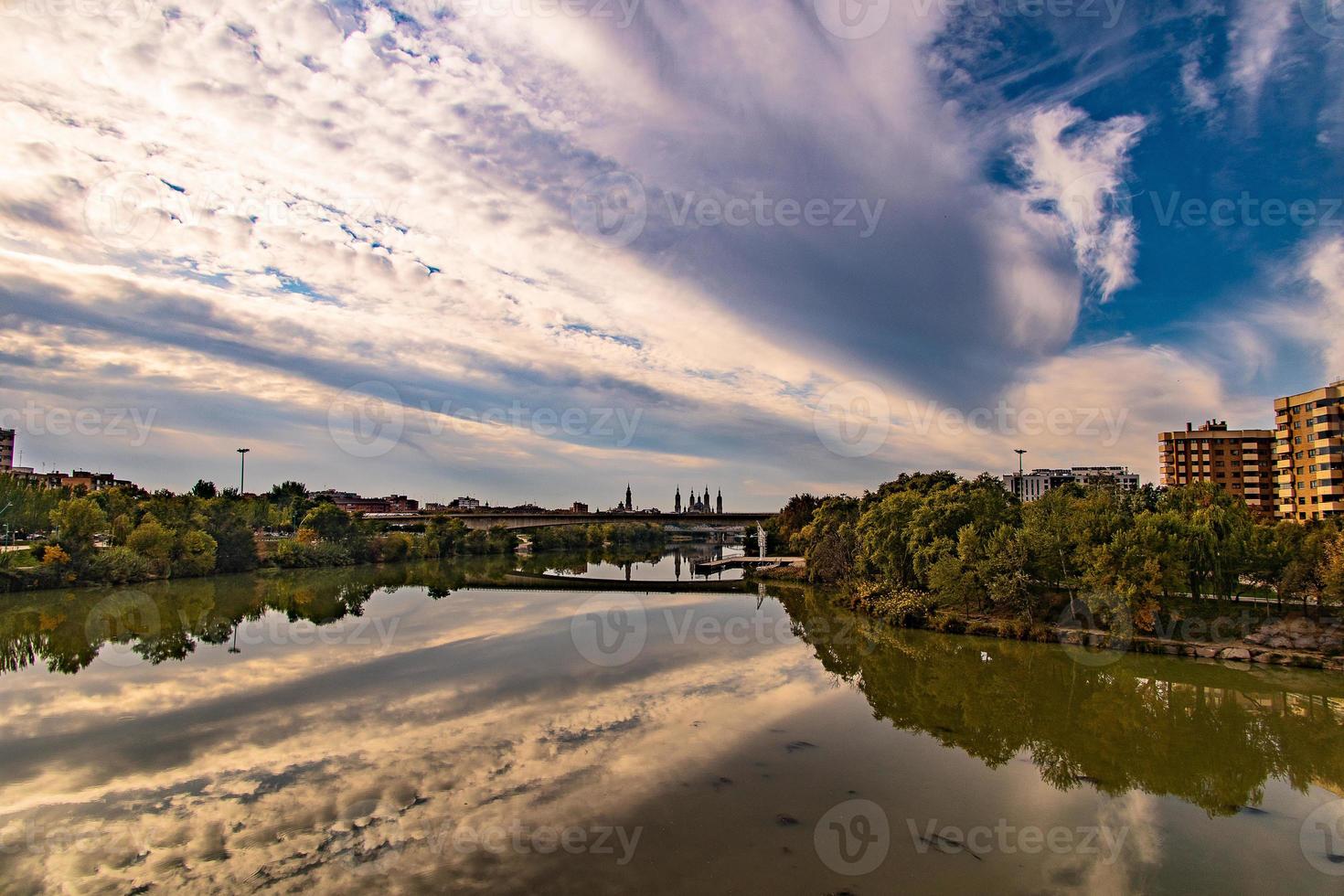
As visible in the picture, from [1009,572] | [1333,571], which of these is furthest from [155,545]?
[1333,571]

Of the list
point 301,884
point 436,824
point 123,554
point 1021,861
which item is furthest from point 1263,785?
point 123,554

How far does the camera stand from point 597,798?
16.2 metres

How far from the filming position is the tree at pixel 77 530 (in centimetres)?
5522

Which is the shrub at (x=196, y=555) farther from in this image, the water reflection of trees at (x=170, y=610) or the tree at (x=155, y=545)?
the water reflection of trees at (x=170, y=610)

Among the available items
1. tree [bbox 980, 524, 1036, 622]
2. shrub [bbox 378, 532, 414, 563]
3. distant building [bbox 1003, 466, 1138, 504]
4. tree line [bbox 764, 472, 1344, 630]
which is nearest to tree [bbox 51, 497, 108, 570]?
shrub [bbox 378, 532, 414, 563]

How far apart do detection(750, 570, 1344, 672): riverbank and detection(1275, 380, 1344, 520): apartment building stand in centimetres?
3798

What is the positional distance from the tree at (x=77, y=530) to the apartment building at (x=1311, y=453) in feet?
327

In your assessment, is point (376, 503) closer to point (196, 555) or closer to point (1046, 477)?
point (196, 555)

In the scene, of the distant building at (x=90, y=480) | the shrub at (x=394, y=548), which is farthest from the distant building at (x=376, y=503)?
the shrub at (x=394, y=548)

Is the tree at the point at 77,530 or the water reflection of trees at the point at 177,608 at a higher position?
→ the tree at the point at 77,530

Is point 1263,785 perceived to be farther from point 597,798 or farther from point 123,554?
point 123,554

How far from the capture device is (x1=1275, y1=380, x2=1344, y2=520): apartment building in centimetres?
6256

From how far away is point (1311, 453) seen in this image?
64.7 m

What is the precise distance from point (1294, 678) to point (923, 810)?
22509 mm
